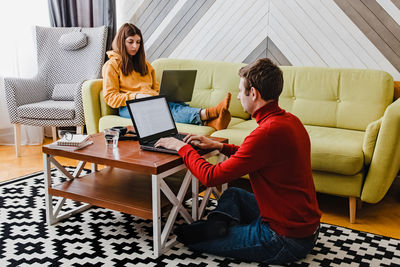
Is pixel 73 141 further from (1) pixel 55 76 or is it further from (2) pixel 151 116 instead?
(1) pixel 55 76

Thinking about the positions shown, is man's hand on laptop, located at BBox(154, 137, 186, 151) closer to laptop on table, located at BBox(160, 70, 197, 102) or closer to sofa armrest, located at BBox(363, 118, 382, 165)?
laptop on table, located at BBox(160, 70, 197, 102)

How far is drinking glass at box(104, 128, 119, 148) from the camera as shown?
218 centimetres

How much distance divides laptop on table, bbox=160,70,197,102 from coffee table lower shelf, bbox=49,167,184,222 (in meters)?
0.62

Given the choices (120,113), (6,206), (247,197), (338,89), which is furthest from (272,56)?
(6,206)

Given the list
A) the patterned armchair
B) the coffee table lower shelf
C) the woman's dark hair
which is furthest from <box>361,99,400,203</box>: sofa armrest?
the patterned armchair

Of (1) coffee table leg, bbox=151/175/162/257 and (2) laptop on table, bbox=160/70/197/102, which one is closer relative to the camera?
(1) coffee table leg, bbox=151/175/162/257

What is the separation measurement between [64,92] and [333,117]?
2.37m

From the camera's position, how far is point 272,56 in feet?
11.5

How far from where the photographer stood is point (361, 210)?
2607 mm

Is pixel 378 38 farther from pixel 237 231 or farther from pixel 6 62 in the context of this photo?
pixel 6 62

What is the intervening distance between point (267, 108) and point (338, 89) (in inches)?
54.7

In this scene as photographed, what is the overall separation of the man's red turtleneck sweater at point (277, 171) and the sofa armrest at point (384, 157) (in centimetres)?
67

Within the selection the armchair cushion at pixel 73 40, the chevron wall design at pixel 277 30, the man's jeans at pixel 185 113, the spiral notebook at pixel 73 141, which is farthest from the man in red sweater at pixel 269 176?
the armchair cushion at pixel 73 40

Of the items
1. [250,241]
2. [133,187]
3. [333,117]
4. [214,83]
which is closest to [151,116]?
[133,187]
